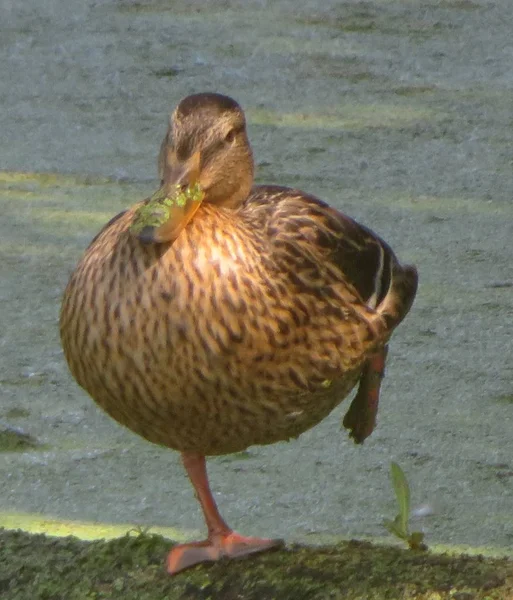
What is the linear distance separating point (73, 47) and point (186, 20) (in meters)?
0.57

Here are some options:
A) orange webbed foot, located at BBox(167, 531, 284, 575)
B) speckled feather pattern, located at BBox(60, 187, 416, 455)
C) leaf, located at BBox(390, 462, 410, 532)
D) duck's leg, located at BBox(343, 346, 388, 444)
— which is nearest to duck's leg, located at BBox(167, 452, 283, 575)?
orange webbed foot, located at BBox(167, 531, 284, 575)

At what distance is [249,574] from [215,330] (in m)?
0.44

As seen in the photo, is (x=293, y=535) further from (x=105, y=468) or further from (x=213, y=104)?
(x=213, y=104)

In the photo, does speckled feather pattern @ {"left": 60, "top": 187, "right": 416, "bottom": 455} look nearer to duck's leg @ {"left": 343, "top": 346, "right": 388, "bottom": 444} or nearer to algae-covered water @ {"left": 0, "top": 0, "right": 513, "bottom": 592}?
duck's leg @ {"left": 343, "top": 346, "right": 388, "bottom": 444}

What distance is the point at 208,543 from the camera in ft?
9.79

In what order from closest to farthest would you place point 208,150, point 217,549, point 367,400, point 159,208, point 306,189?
point 159,208, point 208,150, point 217,549, point 367,400, point 306,189

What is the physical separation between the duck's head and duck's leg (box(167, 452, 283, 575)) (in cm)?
50

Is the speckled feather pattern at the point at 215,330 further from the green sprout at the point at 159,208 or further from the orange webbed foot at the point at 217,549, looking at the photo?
the orange webbed foot at the point at 217,549

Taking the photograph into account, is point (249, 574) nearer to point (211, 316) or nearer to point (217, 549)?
point (217, 549)

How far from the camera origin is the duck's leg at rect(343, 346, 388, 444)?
325cm

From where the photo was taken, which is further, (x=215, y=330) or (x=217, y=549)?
Result: (x=217, y=549)

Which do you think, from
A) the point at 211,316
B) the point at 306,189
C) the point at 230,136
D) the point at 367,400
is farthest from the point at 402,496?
the point at 306,189

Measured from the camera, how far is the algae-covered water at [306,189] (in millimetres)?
3812

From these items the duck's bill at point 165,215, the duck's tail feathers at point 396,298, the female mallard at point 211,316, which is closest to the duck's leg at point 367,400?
the duck's tail feathers at point 396,298
